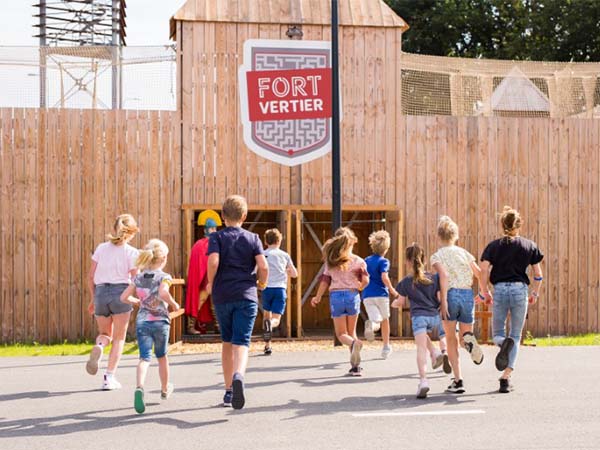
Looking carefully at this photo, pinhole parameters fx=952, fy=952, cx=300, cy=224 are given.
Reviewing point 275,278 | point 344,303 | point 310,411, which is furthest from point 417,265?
point 275,278

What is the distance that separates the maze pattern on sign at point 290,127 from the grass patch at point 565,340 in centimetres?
460

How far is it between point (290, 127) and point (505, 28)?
20.9 metres

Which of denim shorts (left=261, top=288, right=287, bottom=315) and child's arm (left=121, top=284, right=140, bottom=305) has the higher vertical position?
child's arm (left=121, top=284, right=140, bottom=305)

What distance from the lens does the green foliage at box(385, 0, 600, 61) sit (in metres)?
31.6

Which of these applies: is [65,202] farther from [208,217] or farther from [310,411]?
[310,411]

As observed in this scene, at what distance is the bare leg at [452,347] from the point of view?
901 cm

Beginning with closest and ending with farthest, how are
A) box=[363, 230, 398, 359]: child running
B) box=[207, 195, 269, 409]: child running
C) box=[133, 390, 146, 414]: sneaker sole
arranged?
box=[133, 390, 146, 414]: sneaker sole → box=[207, 195, 269, 409]: child running → box=[363, 230, 398, 359]: child running

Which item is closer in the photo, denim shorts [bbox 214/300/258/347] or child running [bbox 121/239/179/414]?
denim shorts [bbox 214/300/258/347]

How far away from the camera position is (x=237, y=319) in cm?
809

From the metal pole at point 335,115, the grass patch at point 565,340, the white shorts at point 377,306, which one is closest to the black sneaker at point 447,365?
the white shorts at point 377,306

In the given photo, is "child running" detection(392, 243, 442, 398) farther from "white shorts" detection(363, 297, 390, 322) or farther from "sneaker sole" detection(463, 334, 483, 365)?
"white shorts" detection(363, 297, 390, 322)

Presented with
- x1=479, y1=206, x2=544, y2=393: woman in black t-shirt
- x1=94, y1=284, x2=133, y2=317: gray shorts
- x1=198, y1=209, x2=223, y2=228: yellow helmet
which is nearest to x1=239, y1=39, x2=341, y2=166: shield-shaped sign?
x1=198, y1=209, x2=223, y2=228: yellow helmet

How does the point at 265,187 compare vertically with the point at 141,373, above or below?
above

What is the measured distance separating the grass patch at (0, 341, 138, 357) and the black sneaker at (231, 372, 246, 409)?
17.8 feet
